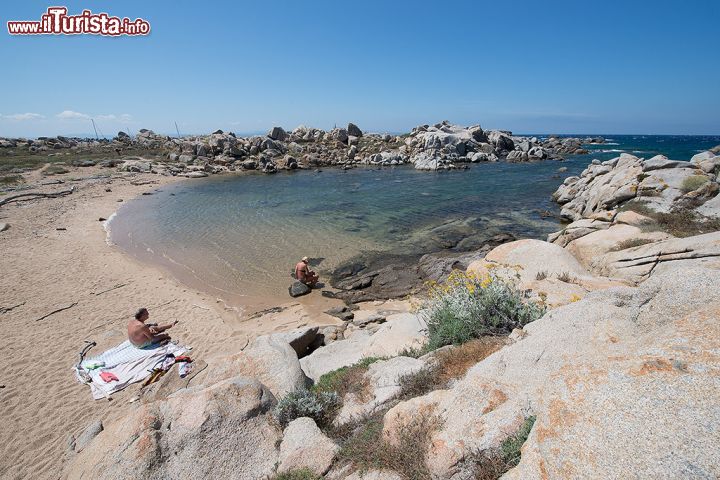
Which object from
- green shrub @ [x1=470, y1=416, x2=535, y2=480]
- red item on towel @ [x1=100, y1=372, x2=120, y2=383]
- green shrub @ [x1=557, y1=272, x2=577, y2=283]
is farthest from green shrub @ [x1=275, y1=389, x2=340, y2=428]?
green shrub @ [x1=557, y1=272, x2=577, y2=283]

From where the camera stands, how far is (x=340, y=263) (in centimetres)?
1736

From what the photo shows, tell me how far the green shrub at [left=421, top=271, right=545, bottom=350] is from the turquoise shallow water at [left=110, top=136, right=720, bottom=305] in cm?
887

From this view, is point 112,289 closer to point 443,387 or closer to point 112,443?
point 112,443

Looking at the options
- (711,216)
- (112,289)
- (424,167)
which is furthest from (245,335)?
(424,167)

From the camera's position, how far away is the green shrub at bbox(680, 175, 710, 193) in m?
16.0

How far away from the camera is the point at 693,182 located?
A: 53.1ft

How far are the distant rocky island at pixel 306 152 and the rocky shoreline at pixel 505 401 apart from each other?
46.8 m

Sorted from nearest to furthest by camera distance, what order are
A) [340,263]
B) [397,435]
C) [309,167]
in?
[397,435], [340,263], [309,167]

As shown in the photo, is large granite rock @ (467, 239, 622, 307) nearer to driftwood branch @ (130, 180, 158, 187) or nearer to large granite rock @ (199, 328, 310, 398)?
large granite rock @ (199, 328, 310, 398)

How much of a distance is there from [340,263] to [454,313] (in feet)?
35.9

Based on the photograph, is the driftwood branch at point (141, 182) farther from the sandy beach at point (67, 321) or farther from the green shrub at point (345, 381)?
the green shrub at point (345, 381)

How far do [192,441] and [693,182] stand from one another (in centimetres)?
2238

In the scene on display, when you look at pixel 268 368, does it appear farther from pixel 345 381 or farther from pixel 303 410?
pixel 303 410

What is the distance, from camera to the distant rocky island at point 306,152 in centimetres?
5391
